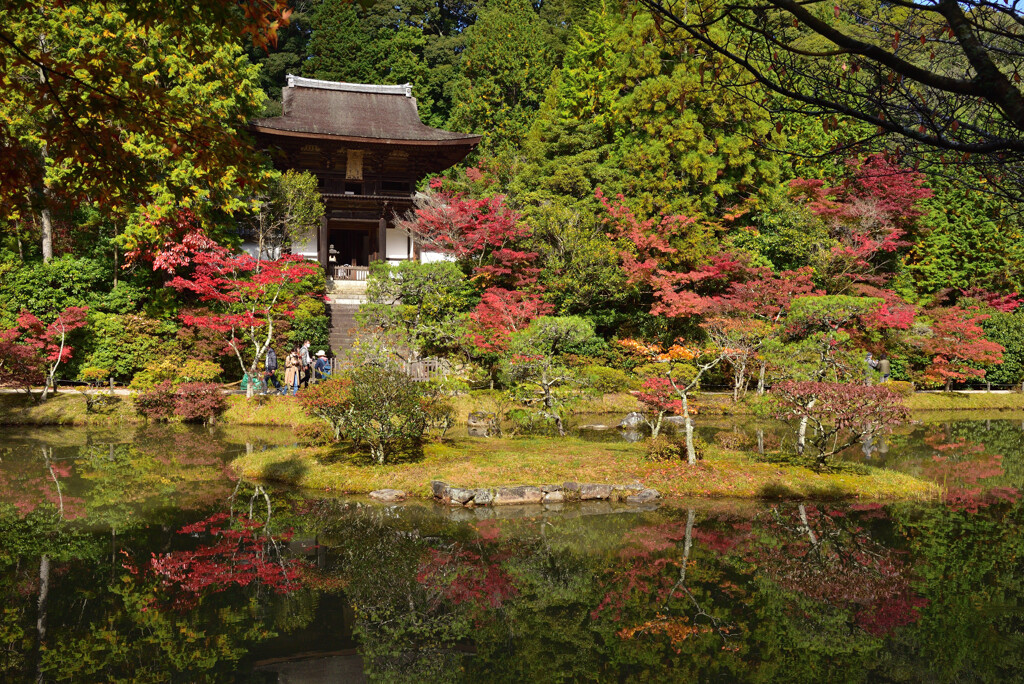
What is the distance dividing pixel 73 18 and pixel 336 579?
1991cm

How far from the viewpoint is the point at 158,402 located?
18438 millimetres

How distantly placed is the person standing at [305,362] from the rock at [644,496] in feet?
41.7

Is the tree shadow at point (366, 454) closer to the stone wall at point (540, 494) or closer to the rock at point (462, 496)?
Result: the stone wall at point (540, 494)

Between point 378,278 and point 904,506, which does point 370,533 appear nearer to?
point 904,506

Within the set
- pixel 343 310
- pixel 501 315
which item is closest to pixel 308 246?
pixel 343 310

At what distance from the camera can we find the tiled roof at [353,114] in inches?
1086

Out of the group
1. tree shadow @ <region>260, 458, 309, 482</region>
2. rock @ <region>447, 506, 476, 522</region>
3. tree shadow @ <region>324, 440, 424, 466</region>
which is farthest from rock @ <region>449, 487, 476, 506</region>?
tree shadow @ <region>260, 458, 309, 482</region>

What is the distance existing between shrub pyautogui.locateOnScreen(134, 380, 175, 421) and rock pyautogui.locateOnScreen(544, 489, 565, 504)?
11.9 metres

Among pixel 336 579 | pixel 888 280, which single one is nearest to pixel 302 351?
pixel 336 579

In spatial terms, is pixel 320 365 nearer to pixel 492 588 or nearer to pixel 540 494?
pixel 540 494

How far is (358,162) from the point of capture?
29234 mm

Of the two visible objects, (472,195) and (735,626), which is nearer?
(735,626)

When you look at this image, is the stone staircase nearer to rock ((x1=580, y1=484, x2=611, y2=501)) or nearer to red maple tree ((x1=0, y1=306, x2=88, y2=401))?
red maple tree ((x1=0, y1=306, x2=88, y2=401))

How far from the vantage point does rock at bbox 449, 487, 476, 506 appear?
10711 millimetres
